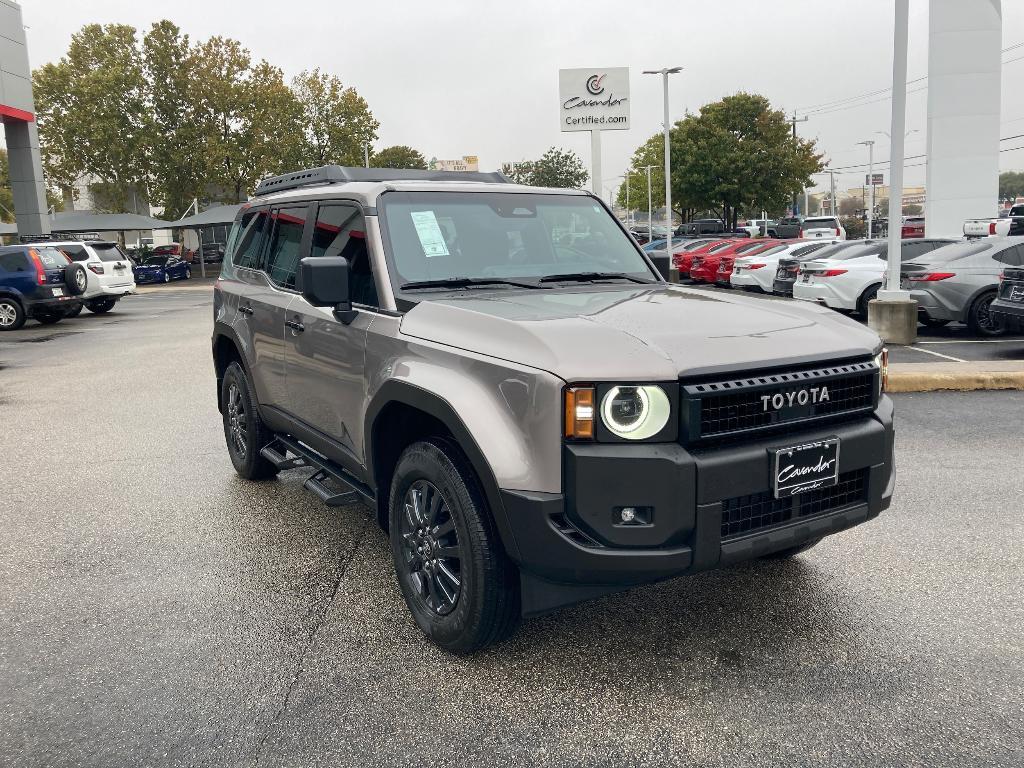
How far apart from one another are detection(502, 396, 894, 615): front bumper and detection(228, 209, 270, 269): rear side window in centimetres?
346

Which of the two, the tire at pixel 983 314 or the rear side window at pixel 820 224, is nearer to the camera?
the tire at pixel 983 314

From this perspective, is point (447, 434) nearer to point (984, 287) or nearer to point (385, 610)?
point (385, 610)

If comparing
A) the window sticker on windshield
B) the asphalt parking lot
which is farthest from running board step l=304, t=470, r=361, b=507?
the window sticker on windshield

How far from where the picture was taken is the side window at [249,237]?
588 centimetres

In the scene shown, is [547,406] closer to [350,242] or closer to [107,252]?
[350,242]

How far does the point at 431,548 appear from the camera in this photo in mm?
3646

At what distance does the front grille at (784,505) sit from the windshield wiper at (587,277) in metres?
1.65

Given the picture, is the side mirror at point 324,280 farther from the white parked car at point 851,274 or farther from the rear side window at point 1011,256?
the white parked car at point 851,274

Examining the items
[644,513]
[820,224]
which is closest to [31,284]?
[644,513]

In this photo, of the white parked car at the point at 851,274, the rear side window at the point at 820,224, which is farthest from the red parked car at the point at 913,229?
the white parked car at the point at 851,274

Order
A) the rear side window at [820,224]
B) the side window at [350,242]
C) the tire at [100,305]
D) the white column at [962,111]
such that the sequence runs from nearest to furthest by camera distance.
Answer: the side window at [350,242] < the white column at [962,111] < the tire at [100,305] < the rear side window at [820,224]

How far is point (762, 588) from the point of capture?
4285mm

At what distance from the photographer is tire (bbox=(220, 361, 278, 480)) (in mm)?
5977

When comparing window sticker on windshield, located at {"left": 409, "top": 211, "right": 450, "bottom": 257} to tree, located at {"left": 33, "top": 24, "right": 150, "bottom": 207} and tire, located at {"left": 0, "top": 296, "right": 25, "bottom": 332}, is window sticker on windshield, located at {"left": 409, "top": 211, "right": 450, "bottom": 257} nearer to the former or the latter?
tire, located at {"left": 0, "top": 296, "right": 25, "bottom": 332}
